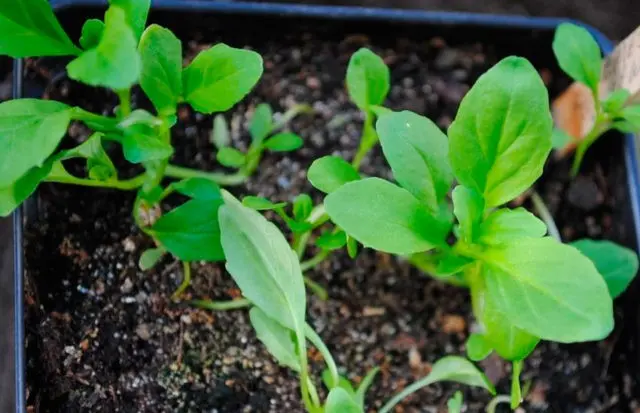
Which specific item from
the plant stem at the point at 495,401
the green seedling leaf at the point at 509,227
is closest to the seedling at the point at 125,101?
the green seedling leaf at the point at 509,227

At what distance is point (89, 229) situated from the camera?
919mm

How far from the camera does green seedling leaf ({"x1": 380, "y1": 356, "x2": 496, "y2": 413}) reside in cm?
85

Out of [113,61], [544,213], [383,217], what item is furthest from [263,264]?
[544,213]

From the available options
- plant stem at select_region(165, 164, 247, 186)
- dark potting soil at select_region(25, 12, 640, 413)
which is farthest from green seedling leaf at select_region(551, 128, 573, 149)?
plant stem at select_region(165, 164, 247, 186)

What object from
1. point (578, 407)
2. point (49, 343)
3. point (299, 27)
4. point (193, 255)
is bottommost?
point (578, 407)

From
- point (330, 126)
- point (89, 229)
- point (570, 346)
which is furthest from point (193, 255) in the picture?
point (570, 346)

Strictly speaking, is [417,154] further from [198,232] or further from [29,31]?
[29,31]

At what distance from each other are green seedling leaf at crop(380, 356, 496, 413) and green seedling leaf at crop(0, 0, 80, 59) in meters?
0.45

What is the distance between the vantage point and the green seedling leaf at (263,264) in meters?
0.76

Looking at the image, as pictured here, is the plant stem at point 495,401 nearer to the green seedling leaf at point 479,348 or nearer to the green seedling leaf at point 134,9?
the green seedling leaf at point 479,348

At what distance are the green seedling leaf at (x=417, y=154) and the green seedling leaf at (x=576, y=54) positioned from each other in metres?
0.23

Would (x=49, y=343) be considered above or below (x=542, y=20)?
below

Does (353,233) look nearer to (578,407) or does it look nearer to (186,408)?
(186,408)

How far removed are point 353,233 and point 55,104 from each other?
28cm
